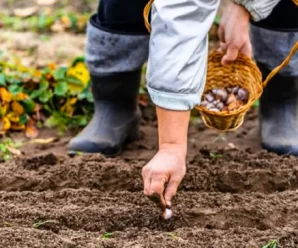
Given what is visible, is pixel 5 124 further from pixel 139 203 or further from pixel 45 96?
pixel 139 203

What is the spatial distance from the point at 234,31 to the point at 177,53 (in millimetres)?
397

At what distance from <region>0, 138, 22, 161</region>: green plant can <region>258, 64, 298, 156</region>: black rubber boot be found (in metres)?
0.95

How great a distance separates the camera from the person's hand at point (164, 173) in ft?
7.52

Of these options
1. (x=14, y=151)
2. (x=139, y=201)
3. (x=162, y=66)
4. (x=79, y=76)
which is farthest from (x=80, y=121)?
(x=162, y=66)

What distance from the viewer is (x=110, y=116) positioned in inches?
135

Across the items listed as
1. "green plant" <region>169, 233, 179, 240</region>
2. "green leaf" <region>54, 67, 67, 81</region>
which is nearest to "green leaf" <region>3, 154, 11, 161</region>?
"green leaf" <region>54, 67, 67, 81</region>

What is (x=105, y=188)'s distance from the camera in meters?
2.93

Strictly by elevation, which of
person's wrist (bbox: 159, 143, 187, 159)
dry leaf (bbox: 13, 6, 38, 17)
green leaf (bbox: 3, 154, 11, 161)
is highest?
person's wrist (bbox: 159, 143, 187, 159)

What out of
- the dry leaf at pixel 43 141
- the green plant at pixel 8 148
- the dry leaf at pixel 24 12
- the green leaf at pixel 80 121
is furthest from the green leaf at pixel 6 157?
the dry leaf at pixel 24 12

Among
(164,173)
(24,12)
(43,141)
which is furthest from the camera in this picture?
(24,12)

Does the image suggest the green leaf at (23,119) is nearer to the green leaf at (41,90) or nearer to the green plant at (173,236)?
the green leaf at (41,90)

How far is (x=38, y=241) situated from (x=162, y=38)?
24.4 inches

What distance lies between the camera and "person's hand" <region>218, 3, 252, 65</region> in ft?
8.54

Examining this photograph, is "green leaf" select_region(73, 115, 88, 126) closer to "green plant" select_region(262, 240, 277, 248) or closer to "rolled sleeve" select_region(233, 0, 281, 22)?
"rolled sleeve" select_region(233, 0, 281, 22)
